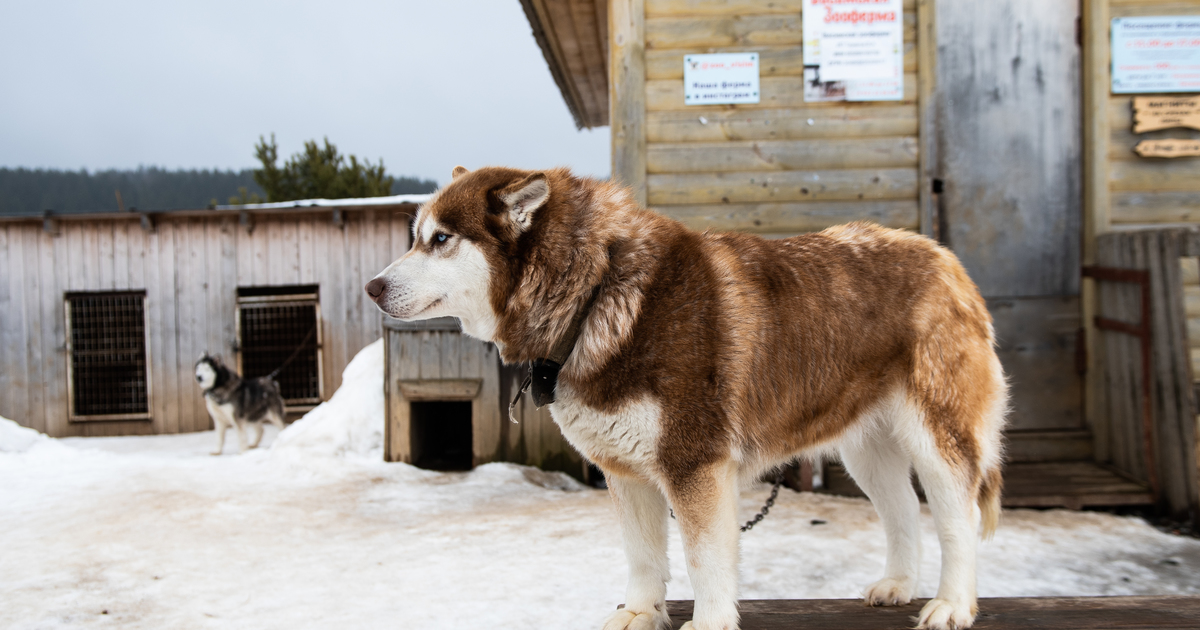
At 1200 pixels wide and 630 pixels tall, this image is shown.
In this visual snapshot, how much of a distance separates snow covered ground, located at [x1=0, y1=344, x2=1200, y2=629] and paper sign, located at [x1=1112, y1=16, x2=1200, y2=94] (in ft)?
10.0

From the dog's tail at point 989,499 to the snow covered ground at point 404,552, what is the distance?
3.12 feet

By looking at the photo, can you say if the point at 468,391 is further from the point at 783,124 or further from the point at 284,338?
the point at 284,338

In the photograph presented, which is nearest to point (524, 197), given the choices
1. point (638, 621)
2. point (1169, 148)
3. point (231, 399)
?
point (638, 621)

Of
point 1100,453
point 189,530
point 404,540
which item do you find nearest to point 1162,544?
point 1100,453

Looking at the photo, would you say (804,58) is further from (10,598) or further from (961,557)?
(10,598)

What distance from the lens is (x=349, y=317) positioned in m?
11.2

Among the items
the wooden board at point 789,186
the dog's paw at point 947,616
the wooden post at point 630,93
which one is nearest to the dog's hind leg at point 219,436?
the wooden post at point 630,93

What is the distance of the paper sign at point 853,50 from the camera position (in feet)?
16.4

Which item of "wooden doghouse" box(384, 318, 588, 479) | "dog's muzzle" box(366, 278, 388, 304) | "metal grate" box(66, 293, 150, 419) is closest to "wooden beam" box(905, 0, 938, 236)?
"wooden doghouse" box(384, 318, 588, 479)

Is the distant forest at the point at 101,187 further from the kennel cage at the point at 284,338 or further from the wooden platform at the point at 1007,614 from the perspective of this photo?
the wooden platform at the point at 1007,614

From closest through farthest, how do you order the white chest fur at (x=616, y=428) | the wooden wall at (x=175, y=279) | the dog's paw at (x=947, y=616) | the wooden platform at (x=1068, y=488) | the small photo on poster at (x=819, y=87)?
the white chest fur at (x=616, y=428) → the dog's paw at (x=947, y=616) → the wooden platform at (x=1068, y=488) → the small photo on poster at (x=819, y=87) → the wooden wall at (x=175, y=279)

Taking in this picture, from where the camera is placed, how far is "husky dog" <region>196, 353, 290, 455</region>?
Answer: 346 inches

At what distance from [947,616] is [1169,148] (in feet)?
14.8

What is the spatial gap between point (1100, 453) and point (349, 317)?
32.3ft
